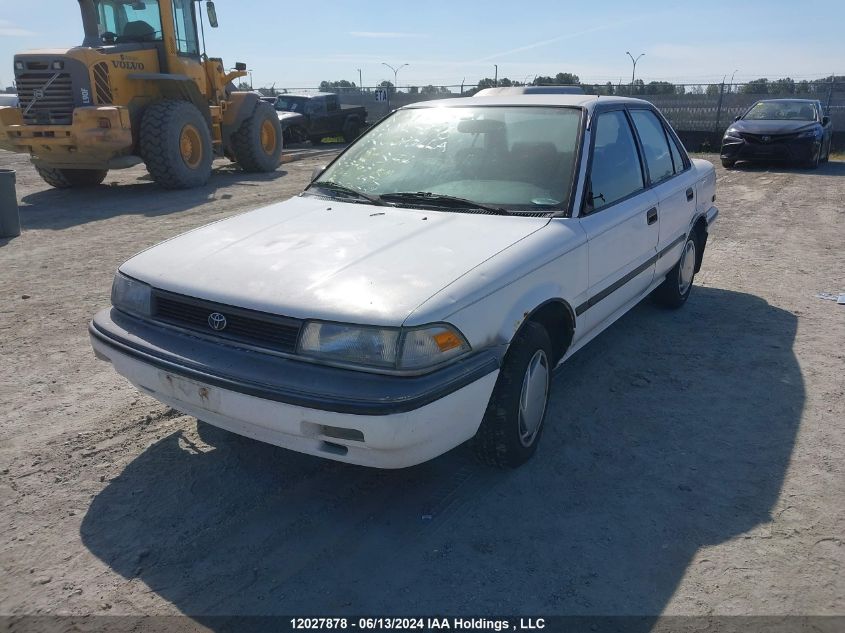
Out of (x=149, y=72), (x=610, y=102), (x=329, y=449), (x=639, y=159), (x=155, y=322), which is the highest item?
(x=149, y=72)

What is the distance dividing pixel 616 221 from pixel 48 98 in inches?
378

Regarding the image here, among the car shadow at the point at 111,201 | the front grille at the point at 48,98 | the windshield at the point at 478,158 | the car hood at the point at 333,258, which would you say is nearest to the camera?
the car hood at the point at 333,258

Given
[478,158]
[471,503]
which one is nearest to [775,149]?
[478,158]

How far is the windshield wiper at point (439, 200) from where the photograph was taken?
3.51 meters

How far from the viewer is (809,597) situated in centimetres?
244

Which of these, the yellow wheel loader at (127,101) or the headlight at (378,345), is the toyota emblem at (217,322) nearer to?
the headlight at (378,345)

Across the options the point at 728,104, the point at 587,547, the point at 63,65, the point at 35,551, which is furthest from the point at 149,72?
the point at 728,104

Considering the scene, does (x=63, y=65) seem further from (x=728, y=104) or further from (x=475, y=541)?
(x=728, y=104)

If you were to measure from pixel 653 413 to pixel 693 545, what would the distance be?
1.18 m

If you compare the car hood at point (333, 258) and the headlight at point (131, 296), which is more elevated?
the car hood at point (333, 258)

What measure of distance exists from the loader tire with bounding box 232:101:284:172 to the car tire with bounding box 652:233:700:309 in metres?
10.5

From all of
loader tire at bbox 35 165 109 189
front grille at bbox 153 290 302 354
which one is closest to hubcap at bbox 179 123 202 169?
loader tire at bbox 35 165 109 189

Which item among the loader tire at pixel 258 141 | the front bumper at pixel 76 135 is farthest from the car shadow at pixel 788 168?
the front bumper at pixel 76 135

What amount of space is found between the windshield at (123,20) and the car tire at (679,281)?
31.7 ft
